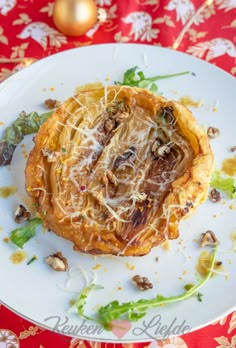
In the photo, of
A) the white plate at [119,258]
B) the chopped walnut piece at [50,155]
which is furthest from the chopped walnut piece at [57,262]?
the chopped walnut piece at [50,155]

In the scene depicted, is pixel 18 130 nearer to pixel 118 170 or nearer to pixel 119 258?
pixel 118 170

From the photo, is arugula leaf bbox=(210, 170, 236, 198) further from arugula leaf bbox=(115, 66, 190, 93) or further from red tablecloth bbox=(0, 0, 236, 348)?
red tablecloth bbox=(0, 0, 236, 348)

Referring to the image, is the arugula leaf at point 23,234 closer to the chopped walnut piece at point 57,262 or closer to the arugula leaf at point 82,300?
the chopped walnut piece at point 57,262

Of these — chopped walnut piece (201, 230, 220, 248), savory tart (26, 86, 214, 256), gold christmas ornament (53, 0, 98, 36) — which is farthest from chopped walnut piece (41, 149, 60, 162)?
gold christmas ornament (53, 0, 98, 36)

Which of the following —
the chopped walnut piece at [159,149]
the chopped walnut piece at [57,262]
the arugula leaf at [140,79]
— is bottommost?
the chopped walnut piece at [57,262]

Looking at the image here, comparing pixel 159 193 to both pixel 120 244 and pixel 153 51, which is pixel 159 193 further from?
pixel 153 51

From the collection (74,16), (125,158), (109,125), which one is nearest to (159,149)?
(125,158)
